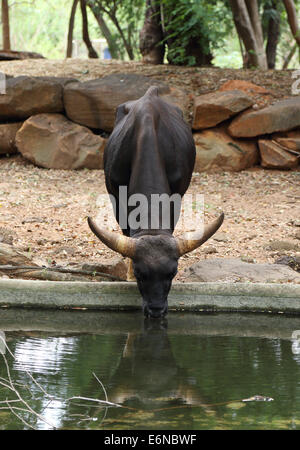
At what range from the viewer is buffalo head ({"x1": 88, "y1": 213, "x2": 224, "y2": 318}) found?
18.7ft

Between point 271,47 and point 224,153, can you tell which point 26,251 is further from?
point 271,47

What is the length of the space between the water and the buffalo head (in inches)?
7.8

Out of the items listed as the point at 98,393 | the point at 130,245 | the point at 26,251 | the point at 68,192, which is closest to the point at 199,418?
the point at 98,393

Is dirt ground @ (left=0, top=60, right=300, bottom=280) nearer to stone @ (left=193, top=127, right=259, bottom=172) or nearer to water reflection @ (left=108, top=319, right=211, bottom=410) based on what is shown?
stone @ (left=193, top=127, right=259, bottom=172)

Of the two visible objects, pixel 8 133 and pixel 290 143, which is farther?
pixel 8 133

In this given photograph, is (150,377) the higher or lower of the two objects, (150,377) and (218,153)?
the lower

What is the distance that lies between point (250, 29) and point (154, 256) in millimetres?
10123

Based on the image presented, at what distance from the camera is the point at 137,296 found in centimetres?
612

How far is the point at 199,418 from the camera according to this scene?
386 centimetres

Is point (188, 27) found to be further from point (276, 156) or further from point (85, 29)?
point (85, 29)

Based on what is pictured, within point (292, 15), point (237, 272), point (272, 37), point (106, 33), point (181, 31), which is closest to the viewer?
point (237, 272)

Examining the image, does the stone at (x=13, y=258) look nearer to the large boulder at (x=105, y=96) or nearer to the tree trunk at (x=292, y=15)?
the large boulder at (x=105, y=96)

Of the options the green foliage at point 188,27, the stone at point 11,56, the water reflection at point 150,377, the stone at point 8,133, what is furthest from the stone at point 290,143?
the water reflection at point 150,377

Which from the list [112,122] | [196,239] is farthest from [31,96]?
[196,239]
